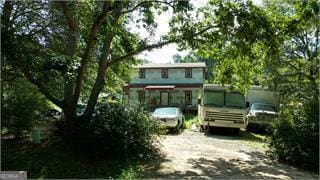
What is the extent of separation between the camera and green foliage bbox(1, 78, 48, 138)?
696 inches

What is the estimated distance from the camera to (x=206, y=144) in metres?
19.1

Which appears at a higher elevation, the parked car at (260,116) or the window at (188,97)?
the window at (188,97)

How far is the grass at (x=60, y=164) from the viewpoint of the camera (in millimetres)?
13320

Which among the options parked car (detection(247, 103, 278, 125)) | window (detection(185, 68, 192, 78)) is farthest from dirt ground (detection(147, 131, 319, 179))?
window (detection(185, 68, 192, 78))

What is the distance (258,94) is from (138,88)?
17.8 meters

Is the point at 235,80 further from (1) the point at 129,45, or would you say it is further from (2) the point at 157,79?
(2) the point at 157,79

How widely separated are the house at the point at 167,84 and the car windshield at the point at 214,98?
21519 millimetres

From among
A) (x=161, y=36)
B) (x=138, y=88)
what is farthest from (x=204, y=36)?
(x=138, y=88)

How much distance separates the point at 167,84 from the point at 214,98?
24.2 meters

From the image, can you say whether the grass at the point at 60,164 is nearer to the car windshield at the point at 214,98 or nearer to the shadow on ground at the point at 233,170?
the shadow on ground at the point at 233,170

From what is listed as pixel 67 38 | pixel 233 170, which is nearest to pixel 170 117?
pixel 67 38

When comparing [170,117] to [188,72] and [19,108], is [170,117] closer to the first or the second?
[19,108]

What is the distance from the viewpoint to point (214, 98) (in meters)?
23.5

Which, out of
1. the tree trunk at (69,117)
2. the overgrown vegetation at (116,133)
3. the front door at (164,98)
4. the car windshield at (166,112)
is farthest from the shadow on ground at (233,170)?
the front door at (164,98)
